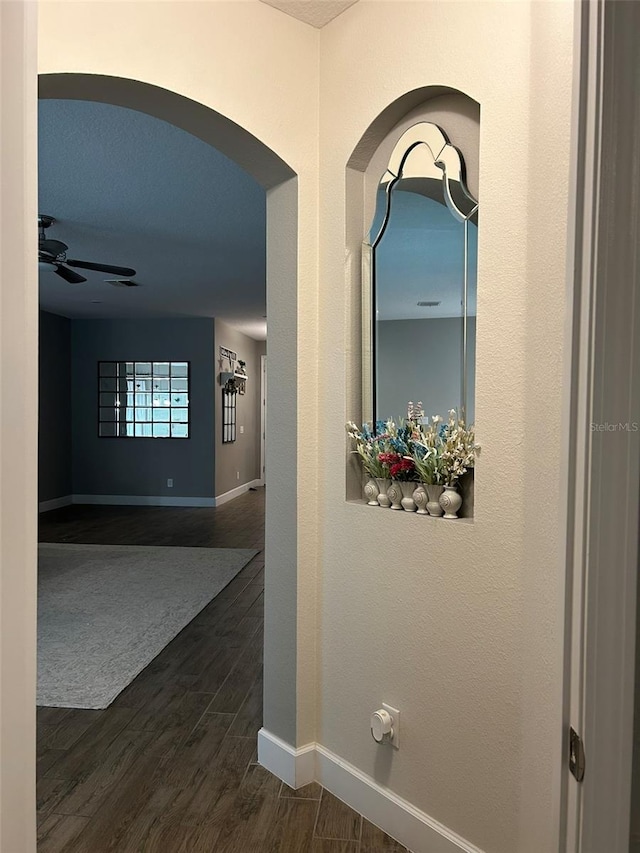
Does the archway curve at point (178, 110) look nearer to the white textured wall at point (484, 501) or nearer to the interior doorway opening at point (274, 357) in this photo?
the interior doorway opening at point (274, 357)

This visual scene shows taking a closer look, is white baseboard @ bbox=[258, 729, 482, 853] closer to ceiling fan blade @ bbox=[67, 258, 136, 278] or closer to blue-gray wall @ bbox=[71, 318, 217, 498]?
ceiling fan blade @ bbox=[67, 258, 136, 278]

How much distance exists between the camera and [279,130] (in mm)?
2320

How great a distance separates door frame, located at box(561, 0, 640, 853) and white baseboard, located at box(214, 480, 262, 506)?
9327 millimetres

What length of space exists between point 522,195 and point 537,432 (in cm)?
60

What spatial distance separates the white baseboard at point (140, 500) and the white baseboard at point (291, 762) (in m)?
7.51

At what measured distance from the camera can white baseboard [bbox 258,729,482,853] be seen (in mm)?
1966

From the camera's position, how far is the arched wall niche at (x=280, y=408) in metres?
2.36

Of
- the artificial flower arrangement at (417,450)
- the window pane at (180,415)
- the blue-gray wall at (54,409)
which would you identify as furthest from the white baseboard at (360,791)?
the window pane at (180,415)

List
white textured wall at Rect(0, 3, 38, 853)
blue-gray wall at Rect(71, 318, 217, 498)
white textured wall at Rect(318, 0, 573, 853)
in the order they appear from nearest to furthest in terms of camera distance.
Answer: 1. white textured wall at Rect(0, 3, 38, 853)
2. white textured wall at Rect(318, 0, 573, 853)
3. blue-gray wall at Rect(71, 318, 217, 498)

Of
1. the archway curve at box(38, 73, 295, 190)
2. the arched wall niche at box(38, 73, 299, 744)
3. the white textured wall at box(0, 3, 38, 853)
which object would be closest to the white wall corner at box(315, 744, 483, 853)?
the arched wall niche at box(38, 73, 299, 744)

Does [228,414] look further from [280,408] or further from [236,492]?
[280,408]

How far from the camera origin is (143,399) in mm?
10047

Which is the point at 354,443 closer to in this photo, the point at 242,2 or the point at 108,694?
the point at 242,2

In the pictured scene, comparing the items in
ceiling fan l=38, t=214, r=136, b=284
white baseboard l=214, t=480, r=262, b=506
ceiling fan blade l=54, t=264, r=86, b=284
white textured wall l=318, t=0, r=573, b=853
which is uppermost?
ceiling fan l=38, t=214, r=136, b=284
